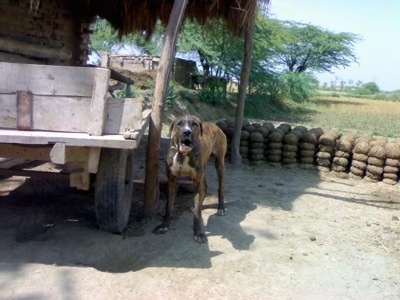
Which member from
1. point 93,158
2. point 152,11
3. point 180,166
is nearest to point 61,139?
point 93,158

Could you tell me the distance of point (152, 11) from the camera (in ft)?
25.4

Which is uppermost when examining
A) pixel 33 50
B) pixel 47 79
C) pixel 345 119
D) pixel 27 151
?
pixel 33 50

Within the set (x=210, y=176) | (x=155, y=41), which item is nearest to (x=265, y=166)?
(x=210, y=176)

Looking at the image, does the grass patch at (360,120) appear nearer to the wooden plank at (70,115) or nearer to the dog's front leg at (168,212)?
the dog's front leg at (168,212)

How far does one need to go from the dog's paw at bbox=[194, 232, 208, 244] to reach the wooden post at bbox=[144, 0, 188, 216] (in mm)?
737

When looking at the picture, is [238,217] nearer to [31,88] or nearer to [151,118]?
[151,118]

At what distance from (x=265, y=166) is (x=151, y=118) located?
3983 millimetres

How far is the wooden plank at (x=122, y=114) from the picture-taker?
327 cm

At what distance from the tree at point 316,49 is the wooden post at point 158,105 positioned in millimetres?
31595

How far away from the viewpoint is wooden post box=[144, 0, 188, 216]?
15.0ft

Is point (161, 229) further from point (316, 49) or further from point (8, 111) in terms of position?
point (316, 49)

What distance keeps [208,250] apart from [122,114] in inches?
60.8

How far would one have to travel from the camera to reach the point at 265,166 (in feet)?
26.7

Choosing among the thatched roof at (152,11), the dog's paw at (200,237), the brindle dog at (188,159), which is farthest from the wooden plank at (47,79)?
the thatched roof at (152,11)
